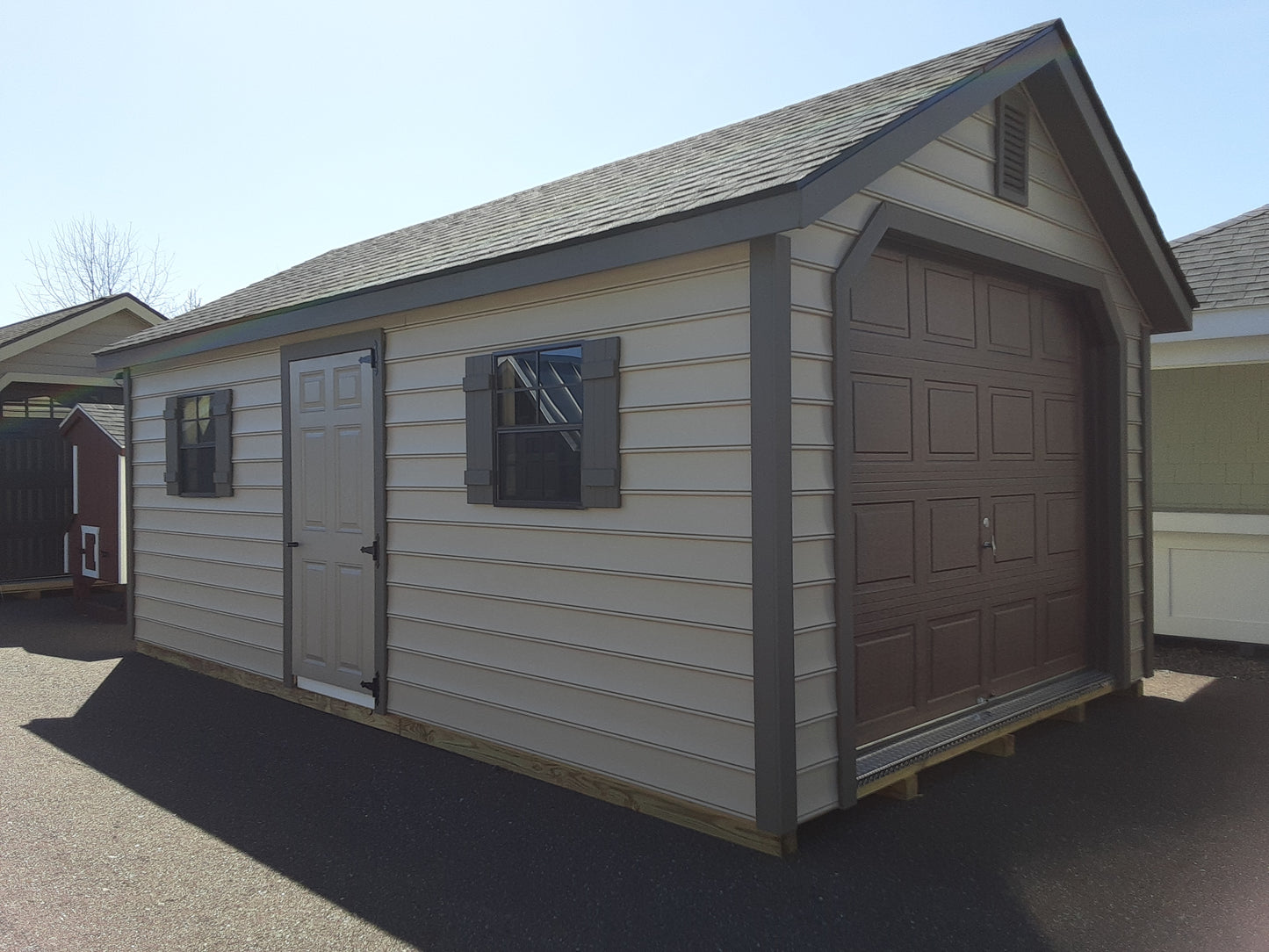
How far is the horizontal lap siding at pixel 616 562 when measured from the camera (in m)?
4.08

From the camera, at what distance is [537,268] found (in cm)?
471

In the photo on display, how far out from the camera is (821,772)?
4074 mm

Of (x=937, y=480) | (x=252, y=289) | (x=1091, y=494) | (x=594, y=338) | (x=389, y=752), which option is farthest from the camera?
(x=252, y=289)

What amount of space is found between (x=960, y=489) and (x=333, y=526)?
12.9 ft

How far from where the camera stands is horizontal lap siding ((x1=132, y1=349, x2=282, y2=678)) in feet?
22.4

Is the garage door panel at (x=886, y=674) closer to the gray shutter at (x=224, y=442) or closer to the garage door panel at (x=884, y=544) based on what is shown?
the garage door panel at (x=884, y=544)

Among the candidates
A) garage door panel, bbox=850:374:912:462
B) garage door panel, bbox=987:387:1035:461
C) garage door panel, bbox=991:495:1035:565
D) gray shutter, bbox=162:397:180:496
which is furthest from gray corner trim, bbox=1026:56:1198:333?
gray shutter, bbox=162:397:180:496

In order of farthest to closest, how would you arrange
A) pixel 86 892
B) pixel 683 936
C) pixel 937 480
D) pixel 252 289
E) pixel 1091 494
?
pixel 252 289, pixel 1091 494, pixel 937 480, pixel 86 892, pixel 683 936

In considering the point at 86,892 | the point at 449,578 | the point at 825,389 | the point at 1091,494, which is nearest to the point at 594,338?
the point at 825,389

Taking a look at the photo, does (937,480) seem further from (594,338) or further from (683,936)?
(683,936)

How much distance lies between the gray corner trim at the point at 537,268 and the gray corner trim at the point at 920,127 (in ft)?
0.67

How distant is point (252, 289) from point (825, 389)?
623 cm

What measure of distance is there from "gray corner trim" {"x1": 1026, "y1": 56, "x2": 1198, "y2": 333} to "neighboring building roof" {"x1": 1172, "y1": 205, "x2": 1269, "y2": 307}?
1087 mm

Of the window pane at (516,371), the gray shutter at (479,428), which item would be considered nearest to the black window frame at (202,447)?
the gray shutter at (479,428)
